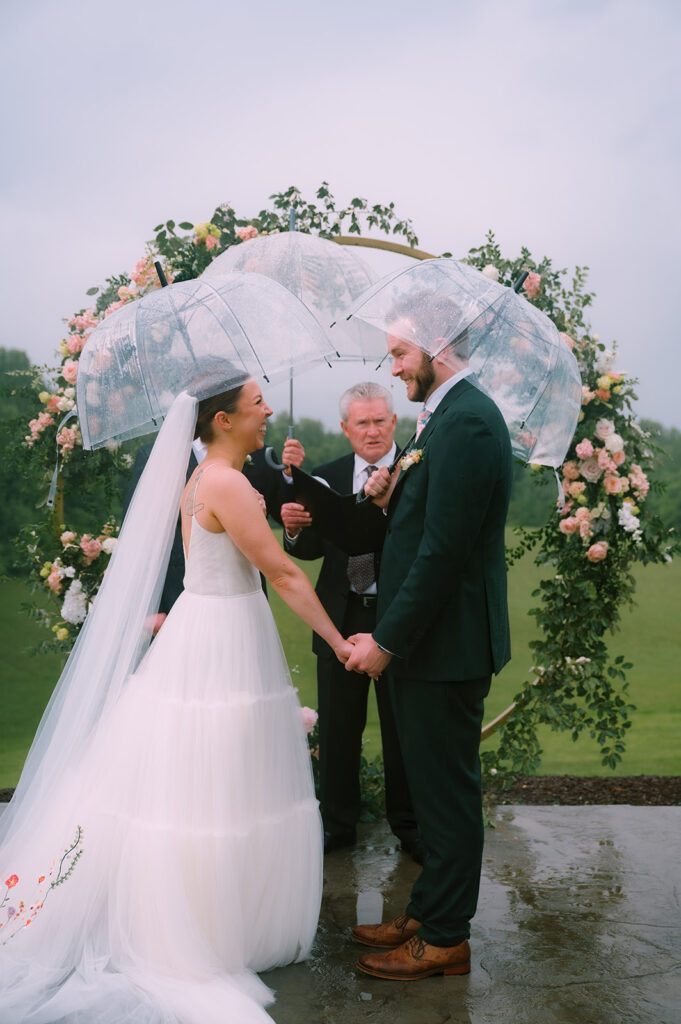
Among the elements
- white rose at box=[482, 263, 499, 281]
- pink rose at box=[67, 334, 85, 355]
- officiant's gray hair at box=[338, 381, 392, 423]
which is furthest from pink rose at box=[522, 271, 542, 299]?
pink rose at box=[67, 334, 85, 355]

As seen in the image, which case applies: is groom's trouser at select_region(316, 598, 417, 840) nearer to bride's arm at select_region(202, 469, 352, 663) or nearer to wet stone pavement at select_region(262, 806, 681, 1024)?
wet stone pavement at select_region(262, 806, 681, 1024)

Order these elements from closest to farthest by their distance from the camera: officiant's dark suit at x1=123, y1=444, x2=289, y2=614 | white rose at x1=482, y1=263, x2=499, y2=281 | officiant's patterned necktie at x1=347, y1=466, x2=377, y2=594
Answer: officiant's dark suit at x1=123, y1=444, x2=289, y2=614, officiant's patterned necktie at x1=347, y1=466, x2=377, y2=594, white rose at x1=482, y1=263, x2=499, y2=281

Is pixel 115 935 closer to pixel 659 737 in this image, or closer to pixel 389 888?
pixel 389 888

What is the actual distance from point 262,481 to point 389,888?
1.59m

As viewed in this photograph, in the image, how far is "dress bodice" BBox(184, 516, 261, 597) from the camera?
278 cm

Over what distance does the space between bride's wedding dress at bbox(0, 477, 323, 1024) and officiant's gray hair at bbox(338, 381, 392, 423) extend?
45.6 inches

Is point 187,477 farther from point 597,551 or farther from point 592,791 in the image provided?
point 592,791

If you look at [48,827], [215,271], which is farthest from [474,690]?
[215,271]

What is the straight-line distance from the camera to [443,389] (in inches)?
109

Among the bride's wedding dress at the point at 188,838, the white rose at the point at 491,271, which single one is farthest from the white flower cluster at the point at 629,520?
the bride's wedding dress at the point at 188,838

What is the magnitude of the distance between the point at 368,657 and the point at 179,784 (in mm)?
629

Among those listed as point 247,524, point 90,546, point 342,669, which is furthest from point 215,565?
point 90,546

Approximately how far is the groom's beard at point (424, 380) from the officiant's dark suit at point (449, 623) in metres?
0.06

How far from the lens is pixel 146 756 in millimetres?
2717
